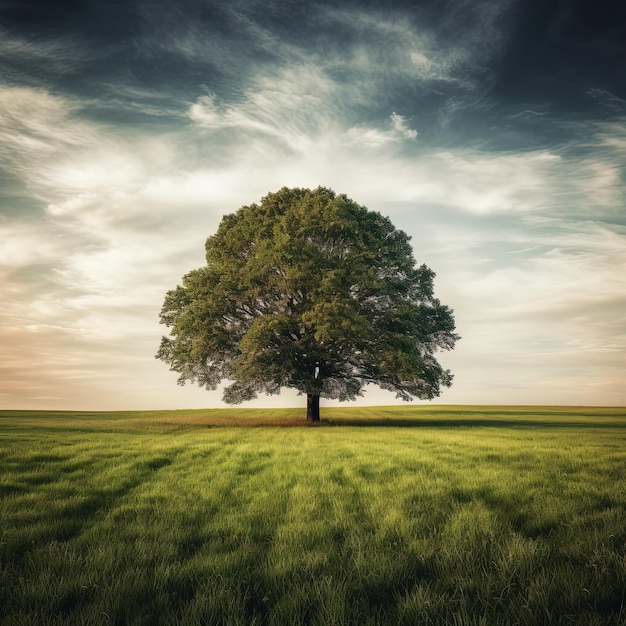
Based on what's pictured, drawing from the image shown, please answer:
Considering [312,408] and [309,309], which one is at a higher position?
[309,309]

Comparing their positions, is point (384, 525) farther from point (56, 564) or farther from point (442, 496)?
point (56, 564)

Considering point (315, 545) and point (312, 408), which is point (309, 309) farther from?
point (315, 545)

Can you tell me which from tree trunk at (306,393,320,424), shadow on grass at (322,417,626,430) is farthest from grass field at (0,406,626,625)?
tree trunk at (306,393,320,424)

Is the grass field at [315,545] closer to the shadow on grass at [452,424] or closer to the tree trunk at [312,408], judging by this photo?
the shadow on grass at [452,424]

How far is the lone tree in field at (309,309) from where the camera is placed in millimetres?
29266

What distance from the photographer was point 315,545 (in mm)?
6023

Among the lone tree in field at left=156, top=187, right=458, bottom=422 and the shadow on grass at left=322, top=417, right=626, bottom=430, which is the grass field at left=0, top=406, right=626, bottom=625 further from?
the shadow on grass at left=322, top=417, right=626, bottom=430

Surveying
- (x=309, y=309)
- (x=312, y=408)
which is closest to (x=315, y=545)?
(x=309, y=309)

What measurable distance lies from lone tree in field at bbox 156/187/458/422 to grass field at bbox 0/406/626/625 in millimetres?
17405

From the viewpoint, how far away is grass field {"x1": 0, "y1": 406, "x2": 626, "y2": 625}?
4.18 metres

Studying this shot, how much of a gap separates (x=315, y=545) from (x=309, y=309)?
81.3ft

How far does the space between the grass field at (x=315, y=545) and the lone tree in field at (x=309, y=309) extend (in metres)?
17.4

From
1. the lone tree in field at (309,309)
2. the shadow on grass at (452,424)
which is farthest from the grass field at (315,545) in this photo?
the shadow on grass at (452,424)

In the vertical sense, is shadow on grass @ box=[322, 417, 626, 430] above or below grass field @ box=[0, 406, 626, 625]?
below
